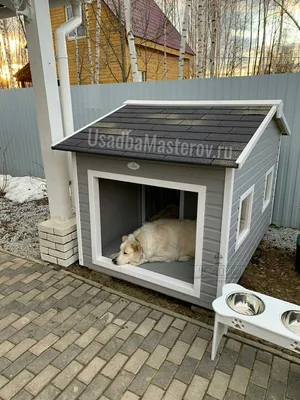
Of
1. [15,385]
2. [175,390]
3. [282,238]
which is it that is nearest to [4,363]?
[15,385]

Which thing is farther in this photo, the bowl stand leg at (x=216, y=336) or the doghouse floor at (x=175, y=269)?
the doghouse floor at (x=175, y=269)

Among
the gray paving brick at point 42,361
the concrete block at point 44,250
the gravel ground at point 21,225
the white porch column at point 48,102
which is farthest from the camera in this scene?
the gravel ground at point 21,225

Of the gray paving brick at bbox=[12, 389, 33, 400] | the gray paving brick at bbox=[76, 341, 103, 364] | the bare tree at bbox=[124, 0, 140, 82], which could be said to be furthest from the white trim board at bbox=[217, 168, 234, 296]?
the bare tree at bbox=[124, 0, 140, 82]

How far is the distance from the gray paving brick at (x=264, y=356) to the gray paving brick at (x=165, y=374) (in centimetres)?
73

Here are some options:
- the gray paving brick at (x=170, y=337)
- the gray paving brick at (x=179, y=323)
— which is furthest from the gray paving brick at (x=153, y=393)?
the gray paving brick at (x=179, y=323)

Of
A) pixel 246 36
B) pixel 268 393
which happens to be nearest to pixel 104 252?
pixel 268 393

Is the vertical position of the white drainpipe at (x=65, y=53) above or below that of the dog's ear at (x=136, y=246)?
above

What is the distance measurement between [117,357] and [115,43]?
35.6ft

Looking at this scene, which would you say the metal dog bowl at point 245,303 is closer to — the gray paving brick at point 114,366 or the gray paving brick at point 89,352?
the gray paving brick at point 114,366

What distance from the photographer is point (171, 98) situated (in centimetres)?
551

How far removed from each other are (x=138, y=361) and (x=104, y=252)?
1.69 m

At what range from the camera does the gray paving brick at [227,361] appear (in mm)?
2330

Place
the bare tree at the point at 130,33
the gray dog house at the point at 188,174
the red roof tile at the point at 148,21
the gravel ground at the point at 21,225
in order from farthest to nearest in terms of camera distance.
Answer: the red roof tile at the point at 148,21, the bare tree at the point at 130,33, the gravel ground at the point at 21,225, the gray dog house at the point at 188,174

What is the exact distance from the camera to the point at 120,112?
3875mm
